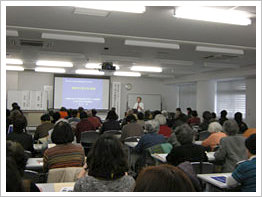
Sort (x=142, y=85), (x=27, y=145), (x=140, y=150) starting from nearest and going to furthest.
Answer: (x=27, y=145)
(x=140, y=150)
(x=142, y=85)

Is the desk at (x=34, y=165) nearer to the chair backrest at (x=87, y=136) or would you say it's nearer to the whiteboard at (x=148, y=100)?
the chair backrest at (x=87, y=136)

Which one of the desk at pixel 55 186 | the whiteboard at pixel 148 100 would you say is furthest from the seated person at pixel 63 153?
the whiteboard at pixel 148 100

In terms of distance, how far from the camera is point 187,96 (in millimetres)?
13281

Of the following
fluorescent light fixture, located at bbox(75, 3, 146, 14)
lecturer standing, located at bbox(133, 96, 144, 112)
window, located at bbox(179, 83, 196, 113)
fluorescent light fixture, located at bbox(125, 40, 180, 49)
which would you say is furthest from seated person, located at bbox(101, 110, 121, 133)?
window, located at bbox(179, 83, 196, 113)

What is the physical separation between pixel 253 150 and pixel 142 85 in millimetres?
11665

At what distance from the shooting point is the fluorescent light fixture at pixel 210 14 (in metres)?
3.65

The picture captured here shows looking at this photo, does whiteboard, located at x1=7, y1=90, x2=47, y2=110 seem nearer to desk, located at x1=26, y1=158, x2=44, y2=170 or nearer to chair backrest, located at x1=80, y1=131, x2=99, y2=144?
chair backrest, located at x1=80, y1=131, x2=99, y2=144

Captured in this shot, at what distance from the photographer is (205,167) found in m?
3.15

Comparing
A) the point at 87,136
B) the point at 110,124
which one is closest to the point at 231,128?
the point at 87,136

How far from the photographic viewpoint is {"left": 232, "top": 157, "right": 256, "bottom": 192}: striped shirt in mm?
2316

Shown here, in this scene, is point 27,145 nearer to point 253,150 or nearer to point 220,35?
point 253,150

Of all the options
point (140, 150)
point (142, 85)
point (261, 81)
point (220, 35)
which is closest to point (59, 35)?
point (140, 150)

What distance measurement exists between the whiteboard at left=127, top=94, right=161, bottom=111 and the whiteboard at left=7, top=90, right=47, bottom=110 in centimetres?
429

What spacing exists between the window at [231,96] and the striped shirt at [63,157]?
838 centimetres
